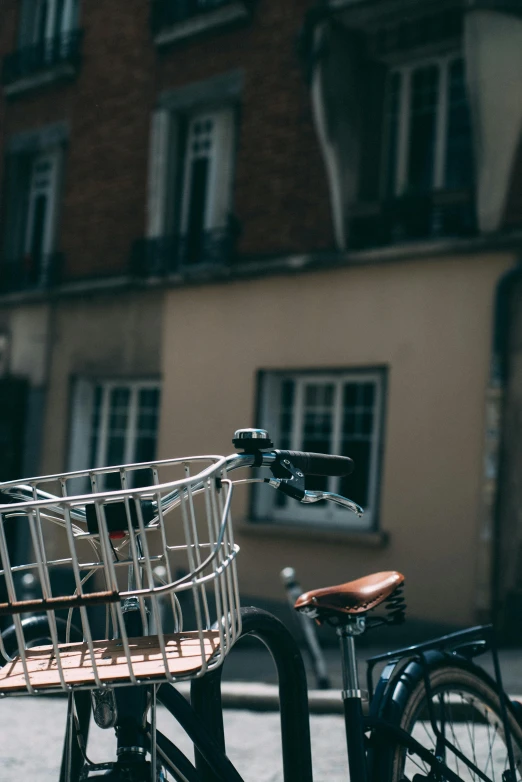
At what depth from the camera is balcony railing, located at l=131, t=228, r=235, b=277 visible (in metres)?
12.7

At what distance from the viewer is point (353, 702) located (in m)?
2.77

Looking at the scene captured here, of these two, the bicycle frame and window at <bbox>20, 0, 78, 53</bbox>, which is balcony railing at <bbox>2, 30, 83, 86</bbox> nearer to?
window at <bbox>20, 0, 78, 53</bbox>

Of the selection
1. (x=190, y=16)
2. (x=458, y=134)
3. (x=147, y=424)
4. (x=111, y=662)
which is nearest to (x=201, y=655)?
(x=111, y=662)

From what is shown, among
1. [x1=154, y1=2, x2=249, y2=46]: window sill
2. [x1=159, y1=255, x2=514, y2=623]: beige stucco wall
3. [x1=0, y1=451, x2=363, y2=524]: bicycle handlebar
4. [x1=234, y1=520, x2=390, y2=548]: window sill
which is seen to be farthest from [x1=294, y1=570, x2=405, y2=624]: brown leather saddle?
[x1=154, y1=2, x2=249, y2=46]: window sill

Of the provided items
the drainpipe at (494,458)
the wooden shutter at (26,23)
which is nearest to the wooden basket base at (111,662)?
the drainpipe at (494,458)

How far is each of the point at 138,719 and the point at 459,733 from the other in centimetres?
117

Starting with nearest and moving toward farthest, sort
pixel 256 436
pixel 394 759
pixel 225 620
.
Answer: pixel 225 620 → pixel 256 436 → pixel 394 759

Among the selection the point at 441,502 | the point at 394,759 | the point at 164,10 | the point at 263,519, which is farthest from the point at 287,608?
the point at 394,759

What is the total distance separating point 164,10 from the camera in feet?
44.6

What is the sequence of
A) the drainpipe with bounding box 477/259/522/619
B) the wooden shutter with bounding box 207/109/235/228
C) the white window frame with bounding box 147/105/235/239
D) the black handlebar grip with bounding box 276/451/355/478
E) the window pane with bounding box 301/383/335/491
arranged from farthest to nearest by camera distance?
the white window frame with bounding box 147/105/235/239 → the wooden shutter with bounding box 207/109/235/228 → the window pane with bounding box 301/383/335/491 → the drainpipe with bounding box 477/259/522/619 → the black handlebar grip with bounding box 276/451/355/478

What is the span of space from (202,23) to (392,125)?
2.96 meters

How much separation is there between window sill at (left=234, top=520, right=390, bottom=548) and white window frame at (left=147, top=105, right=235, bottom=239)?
391cm

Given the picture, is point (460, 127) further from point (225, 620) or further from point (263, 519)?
point (225, 620)

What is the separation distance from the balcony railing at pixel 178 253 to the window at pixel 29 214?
221cm
